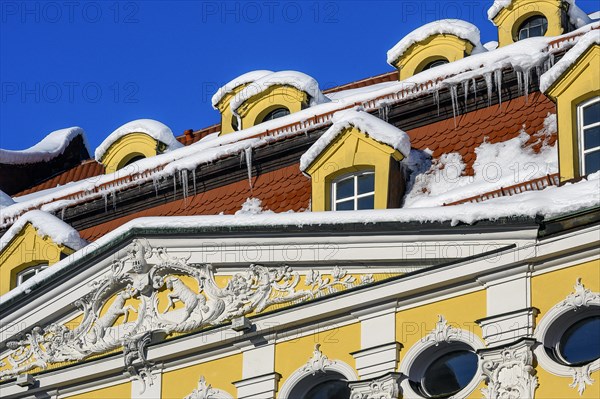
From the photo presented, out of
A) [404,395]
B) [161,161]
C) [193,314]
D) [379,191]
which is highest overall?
[161,161]

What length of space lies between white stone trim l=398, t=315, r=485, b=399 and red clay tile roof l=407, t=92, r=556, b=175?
142 inches

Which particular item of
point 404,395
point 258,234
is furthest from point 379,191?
point 404,395

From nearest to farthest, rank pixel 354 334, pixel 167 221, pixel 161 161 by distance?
pixel 354 334 → pixel 167 221 → pixel 161 161

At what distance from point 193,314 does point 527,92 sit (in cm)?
582

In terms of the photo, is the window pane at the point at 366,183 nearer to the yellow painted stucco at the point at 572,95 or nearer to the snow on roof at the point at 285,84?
the yellow painted stucco at the point at 572,95

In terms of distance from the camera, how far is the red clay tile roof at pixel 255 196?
28891mm

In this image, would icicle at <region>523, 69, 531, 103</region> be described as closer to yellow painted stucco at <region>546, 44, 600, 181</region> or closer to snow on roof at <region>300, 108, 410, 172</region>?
yellow painted stucco at <region>546, 44, 600, 181</region>

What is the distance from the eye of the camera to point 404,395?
2408 cm

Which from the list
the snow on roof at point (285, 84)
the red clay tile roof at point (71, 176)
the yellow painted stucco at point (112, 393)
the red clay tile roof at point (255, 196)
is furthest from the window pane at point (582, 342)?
the red clay tile roof at point (71, 176)

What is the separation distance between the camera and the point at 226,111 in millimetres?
33594

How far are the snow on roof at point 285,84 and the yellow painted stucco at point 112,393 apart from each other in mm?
7156

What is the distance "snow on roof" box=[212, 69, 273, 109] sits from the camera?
33.4m

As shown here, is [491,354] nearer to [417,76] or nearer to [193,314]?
[193,314]

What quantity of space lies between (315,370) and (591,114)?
510 cm
